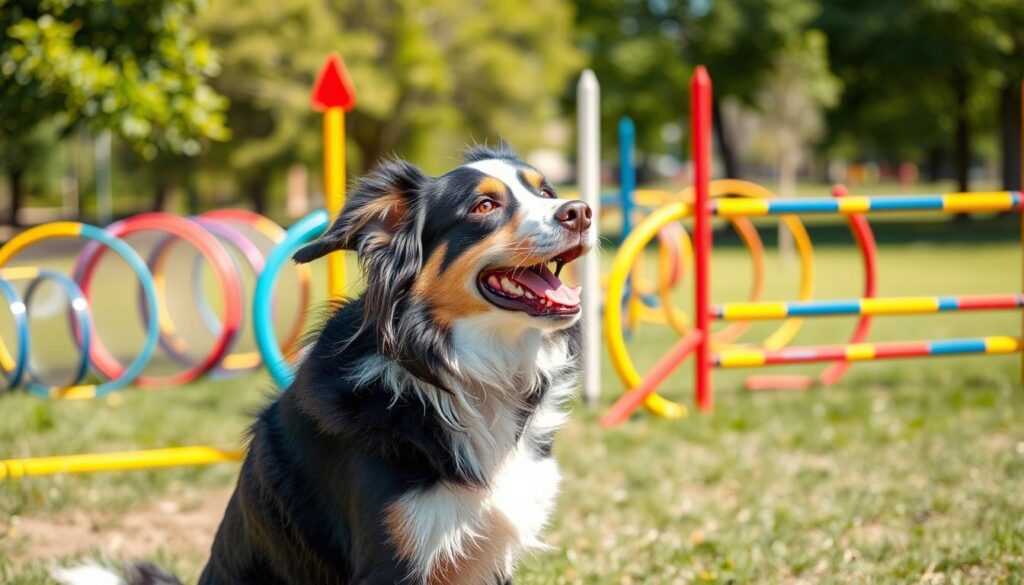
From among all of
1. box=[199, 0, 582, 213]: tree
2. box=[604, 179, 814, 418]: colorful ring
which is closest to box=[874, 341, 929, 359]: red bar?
box=[604, 179, 814, 418]: colorful ring

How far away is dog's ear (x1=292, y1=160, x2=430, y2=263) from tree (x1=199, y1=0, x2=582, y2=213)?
84.9 feet

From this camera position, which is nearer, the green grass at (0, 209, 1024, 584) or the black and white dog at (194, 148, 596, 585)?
the black and white dog at (194, 148, 596, 585)

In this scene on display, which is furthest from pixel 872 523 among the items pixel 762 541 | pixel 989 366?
pixel 989 366

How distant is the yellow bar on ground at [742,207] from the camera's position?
6.60m

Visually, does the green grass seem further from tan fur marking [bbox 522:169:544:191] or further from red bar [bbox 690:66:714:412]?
tan fur marking [bbox 522:169:544:191]

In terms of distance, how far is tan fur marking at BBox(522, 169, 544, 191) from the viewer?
3.30 m

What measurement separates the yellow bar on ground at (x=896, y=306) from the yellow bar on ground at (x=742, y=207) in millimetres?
898

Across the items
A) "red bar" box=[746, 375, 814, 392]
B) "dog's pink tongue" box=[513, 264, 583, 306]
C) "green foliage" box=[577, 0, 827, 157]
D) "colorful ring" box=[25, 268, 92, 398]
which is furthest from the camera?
"green foliage" box=[577, 0, 827, 157]

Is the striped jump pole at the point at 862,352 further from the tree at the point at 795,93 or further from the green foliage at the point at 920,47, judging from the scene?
the green foliage at the point at 920,47

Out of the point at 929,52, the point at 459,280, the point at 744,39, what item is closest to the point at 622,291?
the point at 459,280

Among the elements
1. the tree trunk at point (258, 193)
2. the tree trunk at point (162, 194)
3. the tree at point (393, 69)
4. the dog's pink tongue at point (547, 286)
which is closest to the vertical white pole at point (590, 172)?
the dog's pink tongue at point (547, 286)

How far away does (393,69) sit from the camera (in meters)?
30.5

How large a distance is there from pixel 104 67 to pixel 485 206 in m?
3.83

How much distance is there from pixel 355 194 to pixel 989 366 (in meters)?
7.05
